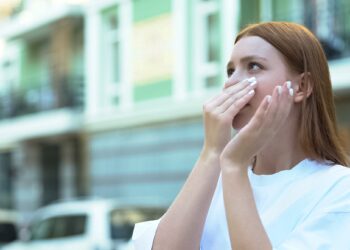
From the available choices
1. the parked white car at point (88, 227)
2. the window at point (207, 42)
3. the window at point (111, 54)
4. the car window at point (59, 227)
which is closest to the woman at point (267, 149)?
the parked white car at point (88, 227)

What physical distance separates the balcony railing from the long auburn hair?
17.4 metres

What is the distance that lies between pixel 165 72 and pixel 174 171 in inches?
87.7

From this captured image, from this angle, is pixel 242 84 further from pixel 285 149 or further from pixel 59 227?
pixel 59 227

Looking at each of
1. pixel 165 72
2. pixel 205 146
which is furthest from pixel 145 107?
pixel 205 146

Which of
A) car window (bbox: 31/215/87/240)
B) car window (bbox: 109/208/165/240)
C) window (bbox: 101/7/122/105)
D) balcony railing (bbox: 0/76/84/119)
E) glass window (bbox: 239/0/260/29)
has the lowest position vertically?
car window (bbox: 31/215/87/240)

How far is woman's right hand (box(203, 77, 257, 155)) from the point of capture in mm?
1705

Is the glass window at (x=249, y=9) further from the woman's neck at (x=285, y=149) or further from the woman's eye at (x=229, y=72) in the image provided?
the woman's neck at (x=285, y=149)

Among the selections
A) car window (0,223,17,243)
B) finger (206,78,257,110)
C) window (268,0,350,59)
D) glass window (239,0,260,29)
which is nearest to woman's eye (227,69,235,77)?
finger (206,78,257,110)

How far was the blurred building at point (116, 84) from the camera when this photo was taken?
46.8ft

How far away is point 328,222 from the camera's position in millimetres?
1554

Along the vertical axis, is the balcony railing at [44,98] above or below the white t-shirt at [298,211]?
below

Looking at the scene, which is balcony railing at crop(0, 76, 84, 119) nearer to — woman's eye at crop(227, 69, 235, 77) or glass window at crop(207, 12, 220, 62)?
glass window at crop(207, 12, 220, 62)

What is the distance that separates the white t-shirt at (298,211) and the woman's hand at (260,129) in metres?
0.13

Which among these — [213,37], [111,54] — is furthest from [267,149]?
[111,54]
